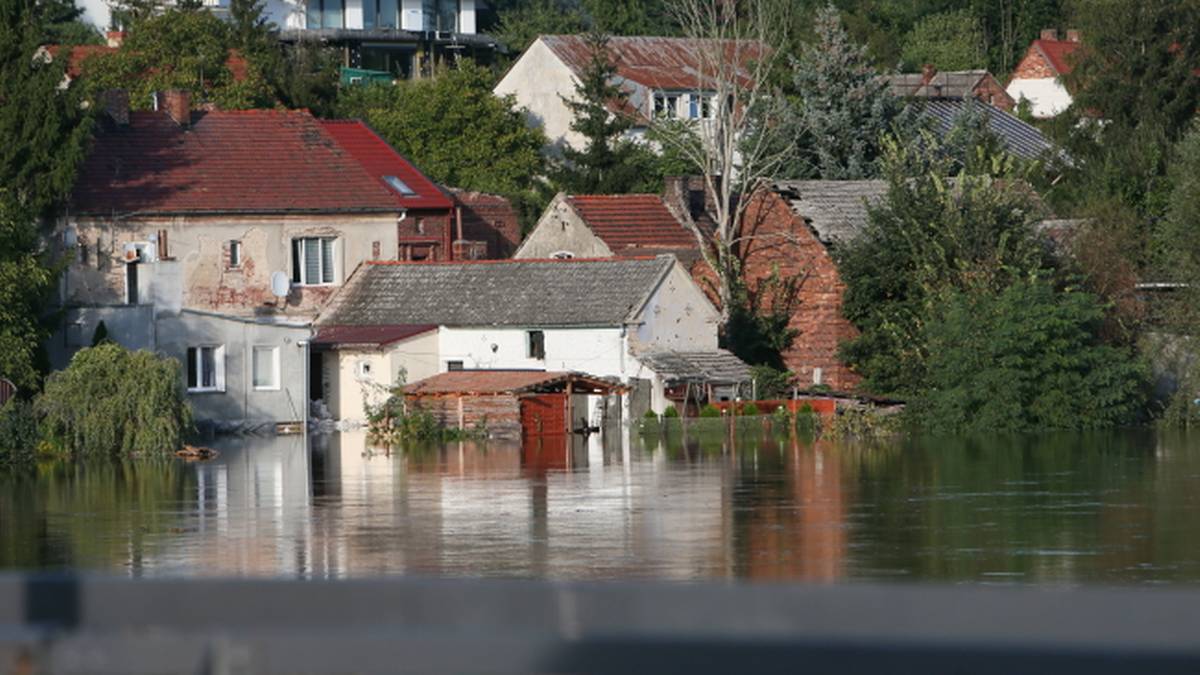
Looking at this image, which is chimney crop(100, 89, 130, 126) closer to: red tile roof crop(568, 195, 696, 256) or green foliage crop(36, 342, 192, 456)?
red tile roof crop(568, 195, 696, 256)

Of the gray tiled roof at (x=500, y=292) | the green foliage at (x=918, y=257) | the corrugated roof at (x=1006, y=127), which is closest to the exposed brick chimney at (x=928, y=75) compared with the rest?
the corrugated roof at (x=1006, y=127)

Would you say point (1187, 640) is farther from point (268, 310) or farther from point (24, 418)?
point (268, 310)

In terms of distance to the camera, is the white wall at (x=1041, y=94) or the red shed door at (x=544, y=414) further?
the white wall at (x=1041, y=94)

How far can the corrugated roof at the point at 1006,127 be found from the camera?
206 feet

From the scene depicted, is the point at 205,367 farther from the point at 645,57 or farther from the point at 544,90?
the point at 645,57

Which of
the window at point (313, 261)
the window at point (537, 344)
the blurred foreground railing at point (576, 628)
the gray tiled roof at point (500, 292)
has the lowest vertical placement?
the blurred foreground railing at point (576, 628)

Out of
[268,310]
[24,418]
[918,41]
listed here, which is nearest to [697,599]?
[24,418]

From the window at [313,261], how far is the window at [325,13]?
1576 inches

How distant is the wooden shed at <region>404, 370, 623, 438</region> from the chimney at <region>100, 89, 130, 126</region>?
1155cm

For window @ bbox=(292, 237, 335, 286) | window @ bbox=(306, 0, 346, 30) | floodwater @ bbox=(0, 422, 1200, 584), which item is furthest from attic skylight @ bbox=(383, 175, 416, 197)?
window @ bbox=(306, 0, 346, 30)

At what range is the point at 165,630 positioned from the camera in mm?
3025

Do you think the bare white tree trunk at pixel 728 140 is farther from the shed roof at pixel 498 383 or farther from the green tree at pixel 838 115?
the shed roof at pixel 498 383

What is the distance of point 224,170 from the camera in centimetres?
4900

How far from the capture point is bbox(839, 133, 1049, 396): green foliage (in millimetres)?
43906
